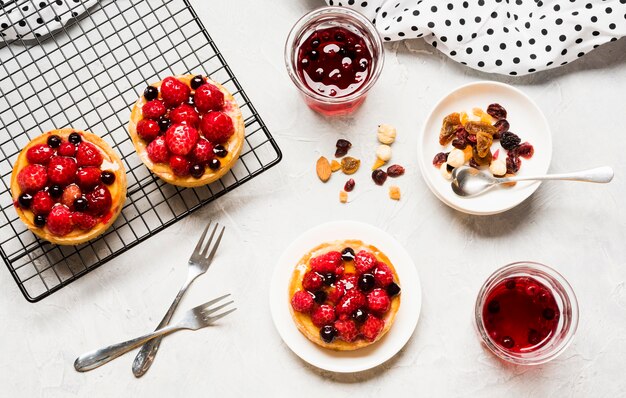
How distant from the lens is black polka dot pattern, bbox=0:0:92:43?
2760 mm

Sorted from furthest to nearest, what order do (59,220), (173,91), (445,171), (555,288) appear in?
(445,171), (555,288), (173,91), (59,220)

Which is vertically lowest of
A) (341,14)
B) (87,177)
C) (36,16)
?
(87,177)

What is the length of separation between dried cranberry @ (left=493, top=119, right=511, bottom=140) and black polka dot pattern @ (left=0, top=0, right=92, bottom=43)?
1.67 metres

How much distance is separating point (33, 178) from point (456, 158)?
1557mm

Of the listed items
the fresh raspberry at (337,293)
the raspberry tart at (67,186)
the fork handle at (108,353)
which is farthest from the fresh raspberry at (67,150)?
the fresh raspberry at (337,293)

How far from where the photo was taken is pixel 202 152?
8.31 feet

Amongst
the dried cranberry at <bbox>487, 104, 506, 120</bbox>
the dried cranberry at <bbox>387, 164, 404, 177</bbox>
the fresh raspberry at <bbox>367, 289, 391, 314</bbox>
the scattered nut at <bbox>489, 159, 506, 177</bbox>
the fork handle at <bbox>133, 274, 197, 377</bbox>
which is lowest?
the fork handle at <bbox>133, 274, 197, 377</bbox>

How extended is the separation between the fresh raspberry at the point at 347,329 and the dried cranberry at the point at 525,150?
94 cm

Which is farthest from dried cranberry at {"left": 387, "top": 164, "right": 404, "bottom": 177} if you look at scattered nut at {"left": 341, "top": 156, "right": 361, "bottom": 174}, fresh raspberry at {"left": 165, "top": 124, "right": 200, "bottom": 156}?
fresh raspberry at {"left": 165, "top": 124, "right": 200, "bottom": 156}

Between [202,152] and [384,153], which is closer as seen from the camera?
[202,152]

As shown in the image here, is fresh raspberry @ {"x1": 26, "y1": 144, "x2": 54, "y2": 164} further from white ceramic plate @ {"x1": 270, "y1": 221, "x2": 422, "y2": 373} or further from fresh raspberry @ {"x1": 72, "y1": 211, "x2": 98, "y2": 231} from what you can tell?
white ceramic plate @ {"x1": 270, "y1": 221, "x2": 422, "y2": 373}

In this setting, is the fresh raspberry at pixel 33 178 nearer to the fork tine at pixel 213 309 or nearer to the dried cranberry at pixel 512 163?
the fork tine at pixel 213 309

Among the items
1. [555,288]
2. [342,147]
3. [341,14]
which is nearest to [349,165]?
[342,147]

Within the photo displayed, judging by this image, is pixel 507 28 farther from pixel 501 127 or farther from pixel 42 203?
pixel 42 203
